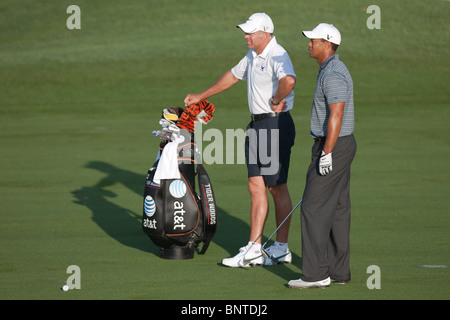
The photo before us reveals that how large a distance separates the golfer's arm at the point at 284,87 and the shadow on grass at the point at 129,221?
162cm

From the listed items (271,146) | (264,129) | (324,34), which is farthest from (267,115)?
(324,34)

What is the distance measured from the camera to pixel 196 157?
9031 millimetres

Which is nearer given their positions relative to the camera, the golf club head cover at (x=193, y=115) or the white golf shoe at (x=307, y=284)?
the white golf shoe at (x=307, y=284)

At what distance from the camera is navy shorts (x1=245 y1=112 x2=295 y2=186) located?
8.60 metres

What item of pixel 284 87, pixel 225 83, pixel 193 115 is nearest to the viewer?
pixel 284 87

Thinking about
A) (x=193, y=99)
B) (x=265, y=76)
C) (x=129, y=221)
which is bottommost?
(x=129, y=221)

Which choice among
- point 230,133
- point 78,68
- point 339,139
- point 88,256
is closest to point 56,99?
point 78,68

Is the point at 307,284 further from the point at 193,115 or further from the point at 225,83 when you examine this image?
the point at 225,83

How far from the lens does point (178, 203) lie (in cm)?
877

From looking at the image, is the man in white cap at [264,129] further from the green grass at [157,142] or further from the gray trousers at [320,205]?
the gray trousers at [320,205]

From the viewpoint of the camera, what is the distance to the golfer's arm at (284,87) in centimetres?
834

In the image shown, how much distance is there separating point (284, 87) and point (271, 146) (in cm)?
61

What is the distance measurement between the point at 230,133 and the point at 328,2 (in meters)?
25.9

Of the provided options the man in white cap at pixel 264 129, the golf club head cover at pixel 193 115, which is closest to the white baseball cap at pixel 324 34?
the man in white cap at pixel 264 129
